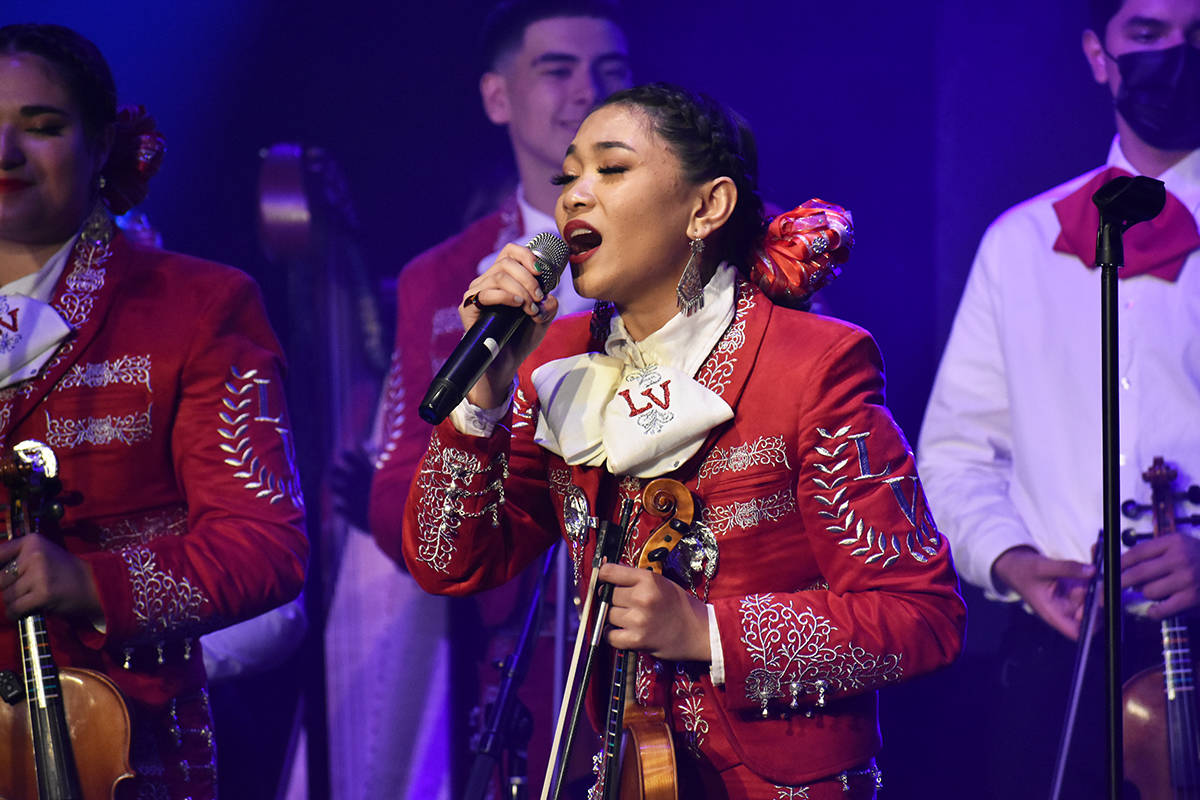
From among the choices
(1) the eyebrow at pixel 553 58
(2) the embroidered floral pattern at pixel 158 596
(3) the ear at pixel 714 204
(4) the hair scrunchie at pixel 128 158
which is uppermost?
(1) the eyebrow at pixel 553 58

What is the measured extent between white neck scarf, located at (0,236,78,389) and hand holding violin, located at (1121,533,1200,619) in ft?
7.07

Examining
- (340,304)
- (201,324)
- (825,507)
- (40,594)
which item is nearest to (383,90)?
(340,304)

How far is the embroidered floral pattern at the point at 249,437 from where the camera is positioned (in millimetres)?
2223

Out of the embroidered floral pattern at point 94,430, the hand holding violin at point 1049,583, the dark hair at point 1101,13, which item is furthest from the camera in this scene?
the dark hair at point 1101,13

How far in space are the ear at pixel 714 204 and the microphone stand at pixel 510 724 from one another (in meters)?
0.80

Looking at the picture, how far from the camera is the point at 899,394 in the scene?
3.29 metres

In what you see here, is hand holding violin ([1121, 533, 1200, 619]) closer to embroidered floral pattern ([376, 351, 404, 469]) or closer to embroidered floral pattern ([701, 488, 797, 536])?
embroidered floral pattern ([701, 488, 797, 536])

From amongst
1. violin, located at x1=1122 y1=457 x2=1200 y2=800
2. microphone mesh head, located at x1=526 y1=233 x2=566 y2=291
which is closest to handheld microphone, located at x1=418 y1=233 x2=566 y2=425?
microphone mesh head, located at x1=526 y1=233 x2=566 y2=291

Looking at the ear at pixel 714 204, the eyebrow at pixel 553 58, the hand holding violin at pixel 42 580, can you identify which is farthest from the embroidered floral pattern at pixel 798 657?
the eyebrow at pixel 553 58

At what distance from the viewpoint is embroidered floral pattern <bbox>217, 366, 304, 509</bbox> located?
87.5 inches

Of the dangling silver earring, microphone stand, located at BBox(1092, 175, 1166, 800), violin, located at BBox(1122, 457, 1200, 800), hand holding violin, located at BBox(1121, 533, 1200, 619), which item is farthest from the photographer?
hand holding violin, located at BBox(1121, 533, 1200, 619)

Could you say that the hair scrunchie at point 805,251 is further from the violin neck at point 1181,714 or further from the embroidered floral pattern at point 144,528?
the violin neck at point 1181,714

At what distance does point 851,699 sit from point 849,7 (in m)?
2.09

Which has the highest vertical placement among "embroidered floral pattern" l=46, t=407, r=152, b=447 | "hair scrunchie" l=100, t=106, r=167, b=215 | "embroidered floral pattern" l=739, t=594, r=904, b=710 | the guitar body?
"hair scrunchie" l=100, t=106, r=167, b=215
